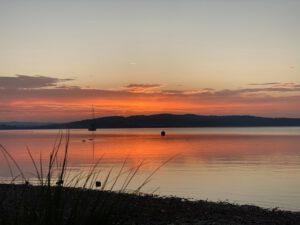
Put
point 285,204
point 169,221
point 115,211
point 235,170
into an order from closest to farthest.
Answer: point 115,211 → point 169,221 → point 285,204 → point 235,170

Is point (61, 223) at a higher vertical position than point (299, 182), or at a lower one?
higher

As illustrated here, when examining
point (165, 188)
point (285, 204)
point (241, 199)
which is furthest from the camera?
point (165, 188)

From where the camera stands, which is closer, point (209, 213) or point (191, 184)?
point (209, 213)

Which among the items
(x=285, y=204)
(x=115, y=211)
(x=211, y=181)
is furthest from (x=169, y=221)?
(x=211, y=181)

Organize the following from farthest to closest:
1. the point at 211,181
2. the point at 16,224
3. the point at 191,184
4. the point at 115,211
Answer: the point at 211,181
the point at 191,184
the point at 115,211
the point at 16,224

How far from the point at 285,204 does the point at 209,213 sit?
26.7 feet

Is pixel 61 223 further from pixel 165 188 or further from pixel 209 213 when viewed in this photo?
pixel 165 188

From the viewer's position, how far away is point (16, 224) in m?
3.76

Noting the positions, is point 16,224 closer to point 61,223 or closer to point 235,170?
point 61,223

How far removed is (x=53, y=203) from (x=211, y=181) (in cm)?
2635

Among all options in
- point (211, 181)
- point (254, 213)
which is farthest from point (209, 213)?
point (211, 181)

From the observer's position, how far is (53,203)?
3797 mm

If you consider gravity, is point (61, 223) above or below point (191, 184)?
above

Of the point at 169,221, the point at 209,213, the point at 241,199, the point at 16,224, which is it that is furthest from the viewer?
the point at 241,199
